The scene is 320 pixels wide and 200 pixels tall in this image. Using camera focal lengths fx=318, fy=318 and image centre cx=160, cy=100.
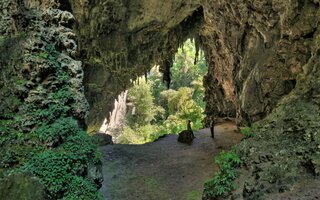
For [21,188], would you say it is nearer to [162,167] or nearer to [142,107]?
[162,167]

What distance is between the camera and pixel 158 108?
26188mm

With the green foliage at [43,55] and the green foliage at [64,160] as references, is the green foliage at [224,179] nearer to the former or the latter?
the green foliage at [64,160]

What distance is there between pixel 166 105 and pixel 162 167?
16.3 m

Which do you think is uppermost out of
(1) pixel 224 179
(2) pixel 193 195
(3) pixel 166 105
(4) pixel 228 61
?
(4) pixel 228 61

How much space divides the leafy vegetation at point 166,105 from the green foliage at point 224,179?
12.8 meters

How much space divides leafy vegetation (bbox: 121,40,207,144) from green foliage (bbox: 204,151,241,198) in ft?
42.0

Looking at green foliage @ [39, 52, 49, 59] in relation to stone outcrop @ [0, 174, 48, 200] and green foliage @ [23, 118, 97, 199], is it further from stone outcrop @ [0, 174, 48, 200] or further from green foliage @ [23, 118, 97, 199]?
stone outcrop @ [0, 174, 48, 200]

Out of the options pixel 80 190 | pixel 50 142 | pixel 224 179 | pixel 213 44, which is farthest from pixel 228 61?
pixel 80 190

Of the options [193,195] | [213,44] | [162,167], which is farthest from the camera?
[213,44]

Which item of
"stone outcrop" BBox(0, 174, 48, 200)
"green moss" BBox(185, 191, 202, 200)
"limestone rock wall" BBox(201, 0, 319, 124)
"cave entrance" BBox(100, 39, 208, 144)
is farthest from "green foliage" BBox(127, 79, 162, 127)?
"stone outcrop" BBox(0, 174, 48, 200)

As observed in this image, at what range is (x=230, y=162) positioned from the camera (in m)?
7.00

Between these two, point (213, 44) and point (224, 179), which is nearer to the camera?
point (224, 179)

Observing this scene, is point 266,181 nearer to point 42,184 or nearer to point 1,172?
point 42,184

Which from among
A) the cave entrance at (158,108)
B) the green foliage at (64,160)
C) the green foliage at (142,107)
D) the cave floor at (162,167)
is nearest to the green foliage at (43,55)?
the green foliage at (64,160)
